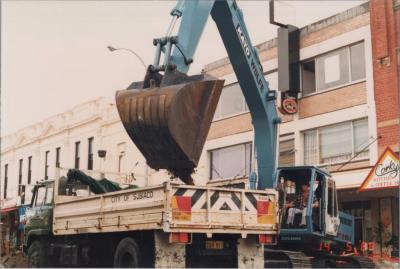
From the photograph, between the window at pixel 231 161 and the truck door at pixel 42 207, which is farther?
the window at pixel 231 161

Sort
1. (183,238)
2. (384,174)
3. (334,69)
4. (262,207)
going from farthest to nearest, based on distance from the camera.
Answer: (334,69) < (384,174) < (262,207) < (183,238)

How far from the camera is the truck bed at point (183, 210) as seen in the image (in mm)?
11125

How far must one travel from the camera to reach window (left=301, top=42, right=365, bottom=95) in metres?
23.2

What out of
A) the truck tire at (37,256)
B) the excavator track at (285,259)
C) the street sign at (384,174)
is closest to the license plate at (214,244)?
the excavator track at (285,259)

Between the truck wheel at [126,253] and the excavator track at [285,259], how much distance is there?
10.6ft

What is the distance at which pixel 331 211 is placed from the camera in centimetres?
1573

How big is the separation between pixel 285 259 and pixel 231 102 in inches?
605

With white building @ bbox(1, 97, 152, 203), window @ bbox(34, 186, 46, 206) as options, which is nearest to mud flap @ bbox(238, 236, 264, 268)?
window @ bbox(34, 186, 46, 206)

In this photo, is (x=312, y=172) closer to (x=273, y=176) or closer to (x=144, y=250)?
(x=273, y=176)

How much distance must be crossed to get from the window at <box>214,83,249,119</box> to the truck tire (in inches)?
519

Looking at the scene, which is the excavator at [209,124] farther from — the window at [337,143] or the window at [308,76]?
the window at [308,76]

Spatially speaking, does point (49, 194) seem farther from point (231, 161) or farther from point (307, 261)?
point (231, 161)

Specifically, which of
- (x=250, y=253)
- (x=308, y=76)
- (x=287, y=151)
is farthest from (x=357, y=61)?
(x=250, y=253)

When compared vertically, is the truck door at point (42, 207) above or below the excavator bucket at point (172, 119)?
below
